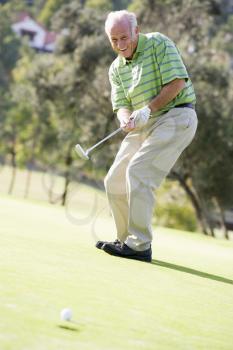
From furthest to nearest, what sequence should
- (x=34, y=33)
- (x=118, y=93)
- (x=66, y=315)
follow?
(x=34, y=33), (x=118, y=93), (x=66, y=315)

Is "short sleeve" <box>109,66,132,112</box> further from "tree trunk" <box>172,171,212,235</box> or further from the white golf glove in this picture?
"tree trunk" <box>172,171,212,235</box>

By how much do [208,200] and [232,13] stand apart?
61.5 metres

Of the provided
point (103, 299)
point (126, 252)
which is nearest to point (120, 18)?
point (126, 252)

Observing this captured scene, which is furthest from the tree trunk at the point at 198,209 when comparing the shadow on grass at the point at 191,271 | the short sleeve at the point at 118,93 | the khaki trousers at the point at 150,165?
the shadow on grass at the point at 191,271

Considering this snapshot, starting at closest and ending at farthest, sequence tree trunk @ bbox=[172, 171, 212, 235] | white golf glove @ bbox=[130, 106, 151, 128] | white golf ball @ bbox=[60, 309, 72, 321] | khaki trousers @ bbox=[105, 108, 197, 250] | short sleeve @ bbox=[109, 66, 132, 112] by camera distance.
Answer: white golf ball @ bbox=[60, 309, 72, 321] → white golf glove @ bbox=[130, 106, 151, 128] → khaki trousers @ bbox=[105, 108, 197, 250] → short sleeve @ bbox=[109, 66, 132, 112] → tree trunk @ bbox=[172, 171, 212, 235]

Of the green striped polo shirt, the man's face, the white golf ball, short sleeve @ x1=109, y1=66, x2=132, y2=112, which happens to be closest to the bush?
short sleeve @ x1=109, y1=66, x2=132, y2=112

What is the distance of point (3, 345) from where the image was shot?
140 inches

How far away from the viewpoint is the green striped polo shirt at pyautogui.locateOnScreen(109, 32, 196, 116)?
8.03m

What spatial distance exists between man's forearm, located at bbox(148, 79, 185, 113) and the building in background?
122 meters

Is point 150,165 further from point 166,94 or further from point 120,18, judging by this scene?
point 120,18

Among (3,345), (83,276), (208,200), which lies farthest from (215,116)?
(3,345)

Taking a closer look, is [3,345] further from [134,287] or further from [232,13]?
[232,13]

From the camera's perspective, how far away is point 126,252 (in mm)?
8109

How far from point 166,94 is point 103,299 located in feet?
10.7
